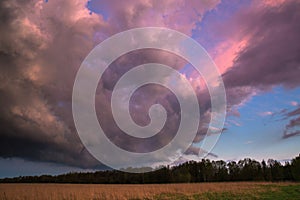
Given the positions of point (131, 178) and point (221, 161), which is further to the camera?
point (221, 161)

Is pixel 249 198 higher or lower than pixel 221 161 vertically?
lower

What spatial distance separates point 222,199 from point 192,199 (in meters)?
1.98

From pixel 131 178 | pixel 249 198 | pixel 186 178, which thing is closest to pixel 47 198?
pixel 249 198

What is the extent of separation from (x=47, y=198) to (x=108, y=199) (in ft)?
13.4

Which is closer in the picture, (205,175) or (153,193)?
(153,193)

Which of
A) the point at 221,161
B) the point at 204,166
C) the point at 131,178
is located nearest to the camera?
the point at 131,178

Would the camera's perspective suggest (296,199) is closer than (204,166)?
Yes

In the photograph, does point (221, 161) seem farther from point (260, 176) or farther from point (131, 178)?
point (131, 178)

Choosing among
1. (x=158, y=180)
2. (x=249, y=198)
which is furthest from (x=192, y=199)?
(x=158, y=180)

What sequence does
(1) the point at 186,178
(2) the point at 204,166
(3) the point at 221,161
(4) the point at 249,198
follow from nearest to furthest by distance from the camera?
(4) the point at 249,198 < (1) the point at 186,178 < (2) the point at 204,166 < (3) the point at 221,161

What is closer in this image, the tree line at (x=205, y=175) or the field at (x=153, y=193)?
the field at (x=153, y=193)

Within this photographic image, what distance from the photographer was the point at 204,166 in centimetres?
9656

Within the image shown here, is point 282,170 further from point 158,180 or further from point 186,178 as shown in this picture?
point 158,180

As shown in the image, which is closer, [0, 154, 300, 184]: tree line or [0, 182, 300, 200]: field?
[0, 182, 300, 200]: field
